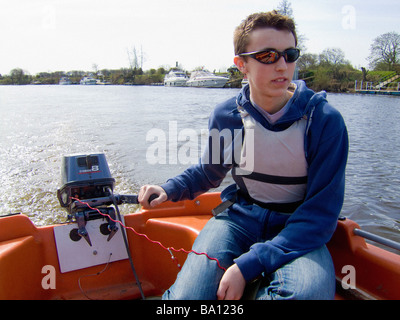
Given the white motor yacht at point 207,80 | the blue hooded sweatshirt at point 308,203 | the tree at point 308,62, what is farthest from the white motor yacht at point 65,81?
the blue hooded sweatshirt at point 308,203

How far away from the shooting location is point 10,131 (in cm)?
948

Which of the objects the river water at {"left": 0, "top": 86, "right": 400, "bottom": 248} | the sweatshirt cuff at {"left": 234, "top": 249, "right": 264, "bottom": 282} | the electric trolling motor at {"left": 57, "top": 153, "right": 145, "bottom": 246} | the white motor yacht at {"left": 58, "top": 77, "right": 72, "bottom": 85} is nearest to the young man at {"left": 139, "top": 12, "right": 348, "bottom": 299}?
the sweatshirt cuff at {"left": 234, "top": 249, "right": 264, "bottom": 282}

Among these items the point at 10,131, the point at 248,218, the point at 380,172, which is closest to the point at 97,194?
the point at 248,218

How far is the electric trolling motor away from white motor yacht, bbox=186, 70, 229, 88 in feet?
120

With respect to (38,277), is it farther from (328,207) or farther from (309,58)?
(309,58)

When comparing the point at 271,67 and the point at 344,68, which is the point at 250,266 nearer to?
the point at 271,67

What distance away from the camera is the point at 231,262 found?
54.4 inches

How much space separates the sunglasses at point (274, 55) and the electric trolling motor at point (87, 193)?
99cm

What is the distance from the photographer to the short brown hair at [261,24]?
139cm

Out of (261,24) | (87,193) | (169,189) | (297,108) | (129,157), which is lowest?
(129,157)

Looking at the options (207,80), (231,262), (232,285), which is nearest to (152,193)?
Answer: (231,262)

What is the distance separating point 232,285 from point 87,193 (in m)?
1.16

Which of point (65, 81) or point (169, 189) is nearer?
point (169, 189)

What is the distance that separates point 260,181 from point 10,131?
32.0 feet
